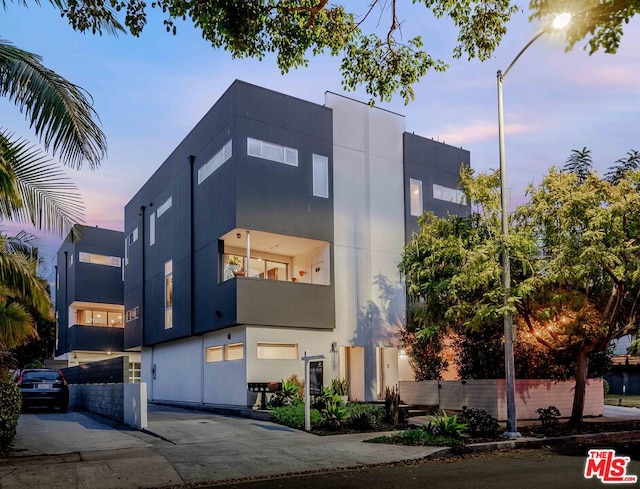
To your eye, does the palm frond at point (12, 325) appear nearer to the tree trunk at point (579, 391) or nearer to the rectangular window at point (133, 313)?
the tree trunk at point (579, 391)

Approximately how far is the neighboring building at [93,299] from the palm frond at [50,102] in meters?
37.0

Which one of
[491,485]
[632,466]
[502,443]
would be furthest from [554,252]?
[491,485]

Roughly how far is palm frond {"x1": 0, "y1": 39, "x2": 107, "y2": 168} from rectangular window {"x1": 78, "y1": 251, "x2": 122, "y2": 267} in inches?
1574

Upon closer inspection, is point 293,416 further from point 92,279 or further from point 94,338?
point 92,279

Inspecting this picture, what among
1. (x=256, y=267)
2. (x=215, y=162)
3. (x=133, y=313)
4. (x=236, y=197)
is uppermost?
(x=215, y=162)

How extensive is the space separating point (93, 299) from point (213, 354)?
23.1 m

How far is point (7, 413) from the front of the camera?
41.8 feet

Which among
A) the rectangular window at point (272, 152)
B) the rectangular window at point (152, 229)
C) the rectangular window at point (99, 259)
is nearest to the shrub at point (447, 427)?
the rectangular window at point (272, 152)

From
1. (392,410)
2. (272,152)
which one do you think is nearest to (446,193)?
(272,152)

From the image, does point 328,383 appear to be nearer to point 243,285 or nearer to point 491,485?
point 243,285

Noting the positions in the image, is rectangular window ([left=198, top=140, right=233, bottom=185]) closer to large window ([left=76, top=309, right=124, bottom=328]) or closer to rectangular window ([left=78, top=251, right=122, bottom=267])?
rectangular window ([left=78, top=251, right=122, bottom=267])

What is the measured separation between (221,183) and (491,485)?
17.0 metres

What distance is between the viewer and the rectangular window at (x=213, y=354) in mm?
25938

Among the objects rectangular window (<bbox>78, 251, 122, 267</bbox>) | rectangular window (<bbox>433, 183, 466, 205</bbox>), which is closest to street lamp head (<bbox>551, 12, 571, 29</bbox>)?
rectangular window (<bbox>433, 183, 466, 205</bbox>)
